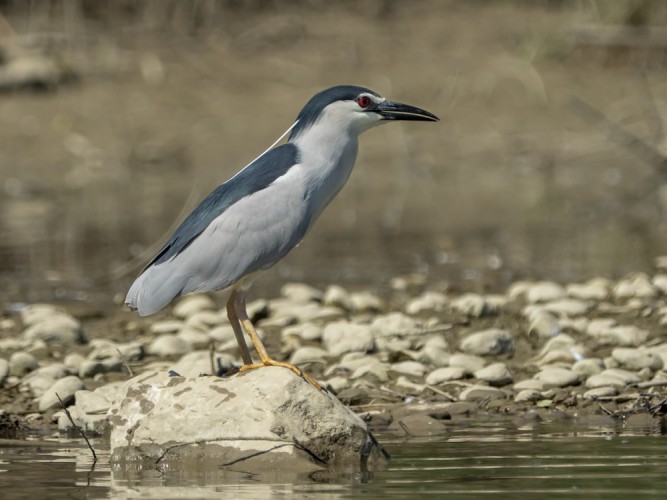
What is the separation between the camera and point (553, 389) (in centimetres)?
672

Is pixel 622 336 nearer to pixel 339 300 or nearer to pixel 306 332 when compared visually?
pixel 306 332

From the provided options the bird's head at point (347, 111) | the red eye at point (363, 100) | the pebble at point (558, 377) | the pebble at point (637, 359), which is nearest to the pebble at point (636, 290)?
the pebble at point (637, 359)

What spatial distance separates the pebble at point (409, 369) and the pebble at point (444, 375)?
5.1 inches

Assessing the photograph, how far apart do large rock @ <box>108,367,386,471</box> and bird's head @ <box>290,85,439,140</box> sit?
126 centimetres

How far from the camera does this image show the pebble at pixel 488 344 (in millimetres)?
7488

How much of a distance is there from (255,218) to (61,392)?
1.45 meters

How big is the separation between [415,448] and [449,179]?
11083 millimetres

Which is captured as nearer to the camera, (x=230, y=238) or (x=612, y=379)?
(x=230, y=238)

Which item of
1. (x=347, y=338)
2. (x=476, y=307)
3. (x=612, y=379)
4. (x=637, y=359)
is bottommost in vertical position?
(x=612, y=379)

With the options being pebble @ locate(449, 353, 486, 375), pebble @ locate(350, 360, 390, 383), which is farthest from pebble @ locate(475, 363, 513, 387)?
pebble @ locate(350, 360, 390, 383)

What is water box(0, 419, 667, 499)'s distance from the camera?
191 inches

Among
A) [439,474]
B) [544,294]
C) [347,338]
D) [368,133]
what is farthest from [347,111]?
[368,133]

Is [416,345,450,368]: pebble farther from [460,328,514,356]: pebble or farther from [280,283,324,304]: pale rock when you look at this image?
[280,283,324,304]: pale rock

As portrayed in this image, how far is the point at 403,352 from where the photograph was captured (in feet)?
24.6
